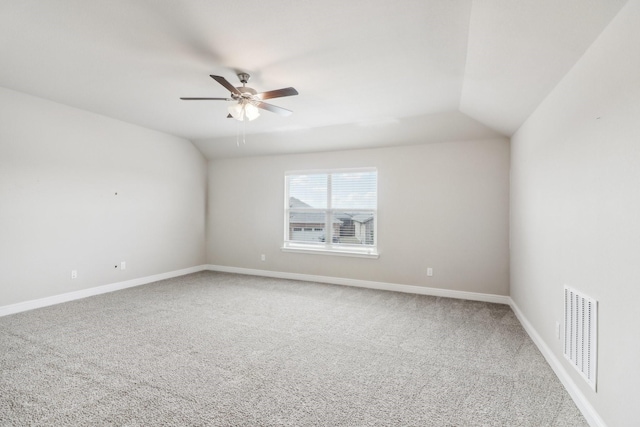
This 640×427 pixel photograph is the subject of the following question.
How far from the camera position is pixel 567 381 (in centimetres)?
221

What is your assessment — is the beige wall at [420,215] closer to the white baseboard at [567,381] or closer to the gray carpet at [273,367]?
the gray carpet at [273,367]

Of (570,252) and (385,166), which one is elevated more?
(385,166)

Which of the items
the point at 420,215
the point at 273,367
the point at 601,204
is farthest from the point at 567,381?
the point at 420,215

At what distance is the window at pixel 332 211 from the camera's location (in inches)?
205

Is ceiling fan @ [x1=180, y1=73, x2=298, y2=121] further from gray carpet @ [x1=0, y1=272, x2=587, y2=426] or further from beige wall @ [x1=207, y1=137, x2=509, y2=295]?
beige wall @ [x1=207, y1=137, x2=509, y2=295]

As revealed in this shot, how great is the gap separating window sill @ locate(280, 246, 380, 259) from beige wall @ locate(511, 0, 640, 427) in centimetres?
250

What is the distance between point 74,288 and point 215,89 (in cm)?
339

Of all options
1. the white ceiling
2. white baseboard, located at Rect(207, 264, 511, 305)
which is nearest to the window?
white baseboard, located at Rect(207, 264, 511, 305)

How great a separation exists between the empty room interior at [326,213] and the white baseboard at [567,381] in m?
0.02

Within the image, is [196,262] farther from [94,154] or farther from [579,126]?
[579,126]

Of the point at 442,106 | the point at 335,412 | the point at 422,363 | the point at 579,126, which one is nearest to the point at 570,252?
the point at 579,126

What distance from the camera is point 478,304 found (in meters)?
4.24

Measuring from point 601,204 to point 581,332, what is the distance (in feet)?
2.85

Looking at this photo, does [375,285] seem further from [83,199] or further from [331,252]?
[83,199]
